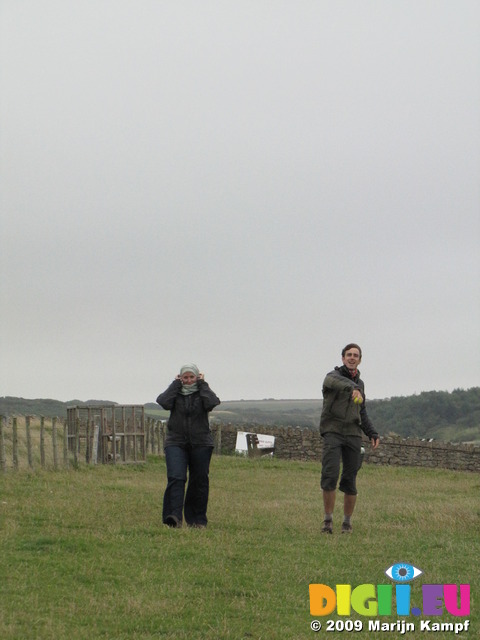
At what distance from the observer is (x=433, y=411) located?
7981 cm

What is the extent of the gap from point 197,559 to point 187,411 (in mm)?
2705

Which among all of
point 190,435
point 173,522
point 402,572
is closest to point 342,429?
point 190,435

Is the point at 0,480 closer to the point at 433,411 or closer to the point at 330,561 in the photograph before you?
the point at 330,561

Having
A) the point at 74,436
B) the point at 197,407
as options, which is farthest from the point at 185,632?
the point at 74,436

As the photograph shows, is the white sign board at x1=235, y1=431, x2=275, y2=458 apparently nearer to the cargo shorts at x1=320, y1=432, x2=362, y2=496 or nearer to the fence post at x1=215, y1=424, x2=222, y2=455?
the fence post at x1=215, y1=424, x2=222, y2=455

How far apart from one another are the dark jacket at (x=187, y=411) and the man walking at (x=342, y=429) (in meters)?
1.32

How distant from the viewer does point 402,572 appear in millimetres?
8219

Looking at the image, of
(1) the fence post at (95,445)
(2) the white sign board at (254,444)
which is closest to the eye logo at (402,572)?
(1) the fence post at (95,445)

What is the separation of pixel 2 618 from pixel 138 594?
3.90 ft

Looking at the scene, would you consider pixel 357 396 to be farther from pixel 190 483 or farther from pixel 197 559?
pixel 197 559

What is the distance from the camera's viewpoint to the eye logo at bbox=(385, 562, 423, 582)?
8.05 metres

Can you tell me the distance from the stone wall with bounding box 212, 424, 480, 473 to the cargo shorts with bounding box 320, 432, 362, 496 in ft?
62.4

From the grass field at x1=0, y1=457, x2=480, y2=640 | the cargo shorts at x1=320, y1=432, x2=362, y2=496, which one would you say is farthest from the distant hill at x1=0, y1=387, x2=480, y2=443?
the cargo shorts at x1=320, y1=432, x2=362, y2=496

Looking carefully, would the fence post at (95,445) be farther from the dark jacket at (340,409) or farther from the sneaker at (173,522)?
the dark jacket at (340,409)
